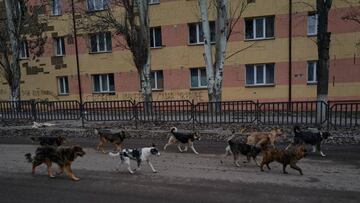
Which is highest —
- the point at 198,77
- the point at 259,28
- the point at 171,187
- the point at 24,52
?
the point at 259,28

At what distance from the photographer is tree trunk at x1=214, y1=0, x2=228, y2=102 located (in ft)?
49.5

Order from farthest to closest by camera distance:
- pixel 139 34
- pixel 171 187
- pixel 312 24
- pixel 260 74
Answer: pixel 260 74 < pixel 312 24 < pixel 139 34 < pixel 171 187

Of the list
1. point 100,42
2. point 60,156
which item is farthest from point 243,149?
point 100,42

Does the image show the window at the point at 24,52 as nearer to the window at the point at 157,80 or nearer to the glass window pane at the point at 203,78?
the window at the point at 157,80

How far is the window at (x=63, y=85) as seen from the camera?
83.0 ft

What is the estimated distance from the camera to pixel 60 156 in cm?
755

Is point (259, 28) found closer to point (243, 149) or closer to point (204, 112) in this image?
point (204, 112)

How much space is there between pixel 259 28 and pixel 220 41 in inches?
245

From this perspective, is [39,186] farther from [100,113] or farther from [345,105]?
[345,105]

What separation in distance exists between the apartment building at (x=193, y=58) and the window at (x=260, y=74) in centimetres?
6

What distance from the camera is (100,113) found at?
50.8 feet

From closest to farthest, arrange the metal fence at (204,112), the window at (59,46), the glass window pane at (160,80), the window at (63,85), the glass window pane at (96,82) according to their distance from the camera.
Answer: the metal fence at (204,112), the glass window pane at (160,80), the glass window pane at (96,82), the window at (59,46), the window at (63,85)

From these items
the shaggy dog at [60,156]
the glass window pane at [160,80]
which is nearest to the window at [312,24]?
the glass window pane at [160,80]

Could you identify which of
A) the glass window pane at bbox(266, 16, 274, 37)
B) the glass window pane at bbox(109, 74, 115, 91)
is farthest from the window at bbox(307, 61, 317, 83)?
the glass window pane at bbox(109, 74, 115, 91)
